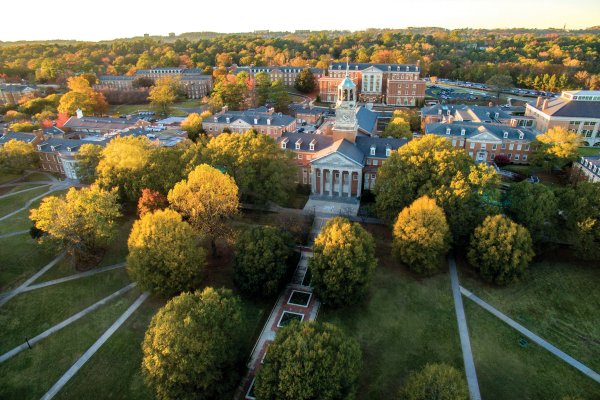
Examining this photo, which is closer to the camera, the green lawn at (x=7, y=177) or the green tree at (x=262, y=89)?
the green lawn at (x=7, y=177)

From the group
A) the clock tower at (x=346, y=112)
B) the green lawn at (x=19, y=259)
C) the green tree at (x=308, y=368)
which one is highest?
the clock tower at (x=346, y=112)

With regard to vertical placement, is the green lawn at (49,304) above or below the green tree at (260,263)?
below

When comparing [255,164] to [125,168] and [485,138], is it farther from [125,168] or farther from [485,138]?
[485,138]

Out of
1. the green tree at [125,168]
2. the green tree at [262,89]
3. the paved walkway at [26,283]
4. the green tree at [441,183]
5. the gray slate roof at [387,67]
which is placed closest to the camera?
the paved walkway at [26,283]

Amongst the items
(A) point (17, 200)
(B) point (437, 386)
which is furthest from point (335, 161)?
(A) point (17, 200)

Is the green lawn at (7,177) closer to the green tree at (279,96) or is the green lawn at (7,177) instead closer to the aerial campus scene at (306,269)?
the aerial campus scene at (306,269)

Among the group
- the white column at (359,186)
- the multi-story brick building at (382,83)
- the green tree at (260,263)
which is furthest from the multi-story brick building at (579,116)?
the green tree at (260,263)

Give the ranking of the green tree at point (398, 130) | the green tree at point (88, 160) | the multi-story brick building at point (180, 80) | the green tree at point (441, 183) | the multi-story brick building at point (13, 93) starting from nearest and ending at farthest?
the green tree at point (441, 183) < the green tree at point (88, 160) < the green tree at point (398, 130) < the multi-story brick building at point (13, 93) < the multi-story brick building at point (180, 80)

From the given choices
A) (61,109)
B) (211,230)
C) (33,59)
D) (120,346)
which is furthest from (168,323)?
(33,59)
